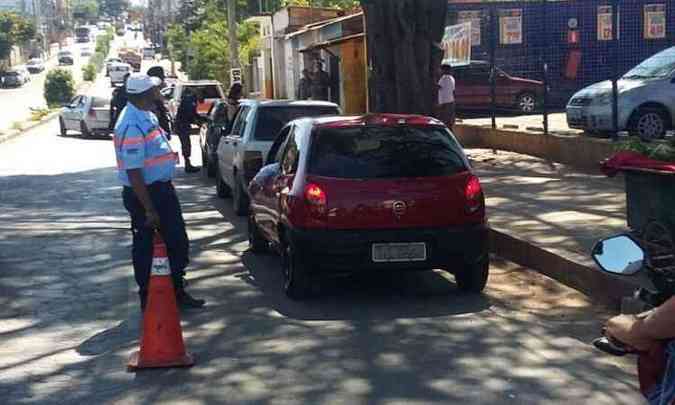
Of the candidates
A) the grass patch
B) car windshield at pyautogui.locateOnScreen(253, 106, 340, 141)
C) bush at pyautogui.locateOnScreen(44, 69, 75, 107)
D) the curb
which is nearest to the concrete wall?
car windshield at pyautogui.locateOnScreen(253, 106, 340, 141)

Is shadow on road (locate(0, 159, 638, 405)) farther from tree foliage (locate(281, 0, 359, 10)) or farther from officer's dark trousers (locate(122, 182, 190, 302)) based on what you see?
tree foliage (locate(281, 0, 359, 10))

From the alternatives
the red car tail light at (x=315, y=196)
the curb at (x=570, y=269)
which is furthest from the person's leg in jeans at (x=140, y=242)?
the curb at (x=570, y=269)

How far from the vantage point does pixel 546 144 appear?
1739 cm

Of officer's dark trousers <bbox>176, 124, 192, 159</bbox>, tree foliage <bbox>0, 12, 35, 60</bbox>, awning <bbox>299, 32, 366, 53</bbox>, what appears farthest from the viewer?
tree foliage <bbox>0, 12, 35, 60</bbox>

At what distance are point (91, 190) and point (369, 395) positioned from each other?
12077mm

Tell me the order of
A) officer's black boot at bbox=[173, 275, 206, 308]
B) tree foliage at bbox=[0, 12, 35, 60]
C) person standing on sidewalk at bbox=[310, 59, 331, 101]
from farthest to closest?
tree foliage at bbox=[0, 12, 35, 60]
person standing on sidewalk at bbox=[310, 59, 331, 101]
officer's black boot at bbox=[173, 275, 206, 308]

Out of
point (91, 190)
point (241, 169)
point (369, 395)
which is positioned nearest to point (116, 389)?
point (369, 395)

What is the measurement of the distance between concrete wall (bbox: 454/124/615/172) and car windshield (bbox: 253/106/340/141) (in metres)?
4.03

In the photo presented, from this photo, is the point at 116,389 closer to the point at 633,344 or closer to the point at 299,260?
the point at 299,260

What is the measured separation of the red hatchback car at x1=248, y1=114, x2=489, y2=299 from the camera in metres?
8.00

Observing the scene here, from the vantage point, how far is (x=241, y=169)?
516 inches

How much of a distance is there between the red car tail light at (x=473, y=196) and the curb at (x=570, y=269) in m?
1.08

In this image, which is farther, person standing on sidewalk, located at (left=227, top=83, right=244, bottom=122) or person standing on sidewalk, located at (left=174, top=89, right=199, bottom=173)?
person standing on sidewalk, located at (left=174, top=89, right=199, bottom=173)

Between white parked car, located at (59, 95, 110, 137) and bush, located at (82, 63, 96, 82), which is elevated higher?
bush, located at (82, 63, 96, 82)
